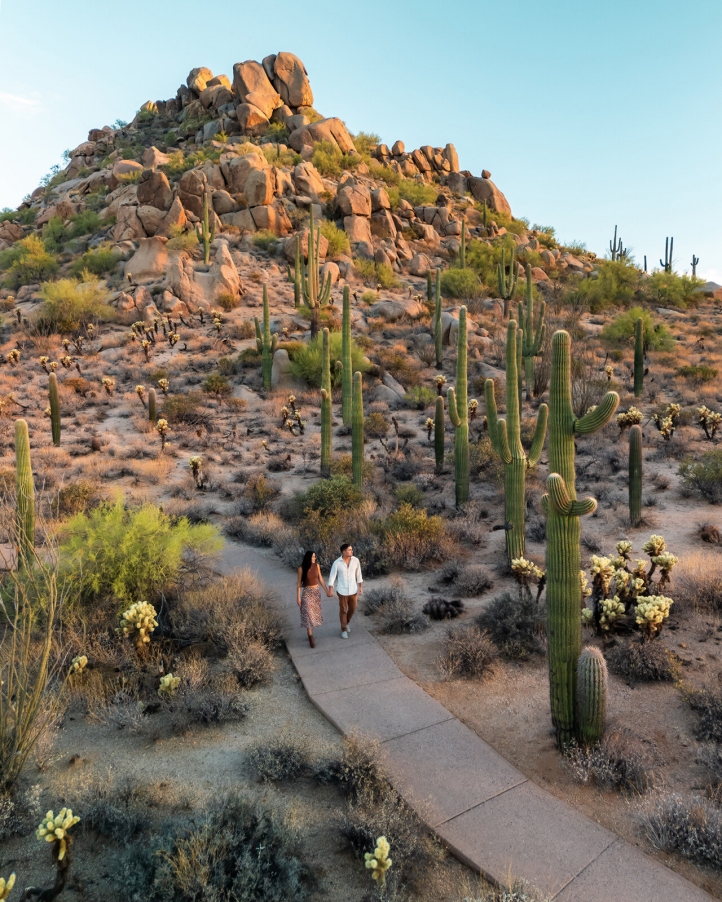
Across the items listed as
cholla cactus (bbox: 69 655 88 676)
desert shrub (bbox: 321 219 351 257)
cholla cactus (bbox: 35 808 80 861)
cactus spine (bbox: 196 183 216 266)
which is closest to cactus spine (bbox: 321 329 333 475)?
cholla cactus (bbox: 69 655 88 676)

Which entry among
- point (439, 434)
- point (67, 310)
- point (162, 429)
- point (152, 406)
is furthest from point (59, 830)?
point (67, 310)

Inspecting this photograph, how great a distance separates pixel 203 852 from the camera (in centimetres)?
396

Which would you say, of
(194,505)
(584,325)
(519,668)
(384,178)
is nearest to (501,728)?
(519,668)

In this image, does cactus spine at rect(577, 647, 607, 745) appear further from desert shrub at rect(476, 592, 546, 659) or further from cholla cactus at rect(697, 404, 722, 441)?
cholla cactus at rect(697, 404, 722, 441)

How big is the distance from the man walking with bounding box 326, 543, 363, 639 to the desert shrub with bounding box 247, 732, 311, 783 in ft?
7.74

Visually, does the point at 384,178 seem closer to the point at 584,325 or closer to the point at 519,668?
the point at 584,325

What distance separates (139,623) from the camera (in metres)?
6.78

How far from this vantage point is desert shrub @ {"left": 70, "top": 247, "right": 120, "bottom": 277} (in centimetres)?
3500

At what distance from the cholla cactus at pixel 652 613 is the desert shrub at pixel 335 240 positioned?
3414 centimetres

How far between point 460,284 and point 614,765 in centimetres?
3271

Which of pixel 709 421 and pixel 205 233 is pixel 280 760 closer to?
pixel 709 421

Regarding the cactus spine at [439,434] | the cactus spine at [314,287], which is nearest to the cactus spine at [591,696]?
the cactus spine at [439,434]

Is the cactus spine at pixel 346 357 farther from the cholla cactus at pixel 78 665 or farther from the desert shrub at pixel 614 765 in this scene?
the desert shrub at pixel 614 765

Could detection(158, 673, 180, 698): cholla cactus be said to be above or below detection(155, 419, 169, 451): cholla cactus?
below
